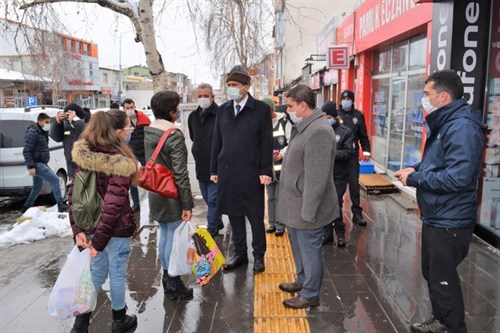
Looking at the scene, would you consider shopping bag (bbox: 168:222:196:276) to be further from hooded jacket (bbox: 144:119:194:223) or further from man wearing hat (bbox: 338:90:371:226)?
man wearing hat (bbox: 338:90:371:226)

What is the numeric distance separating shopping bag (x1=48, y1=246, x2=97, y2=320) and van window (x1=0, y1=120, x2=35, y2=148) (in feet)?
18.8

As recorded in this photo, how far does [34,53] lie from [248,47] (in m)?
10.2

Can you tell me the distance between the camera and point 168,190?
A: 3.62 m

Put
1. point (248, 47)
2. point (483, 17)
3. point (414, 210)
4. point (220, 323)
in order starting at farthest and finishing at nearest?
point (248, 47), point (414, 210), point (483, 17), point (220, 323)

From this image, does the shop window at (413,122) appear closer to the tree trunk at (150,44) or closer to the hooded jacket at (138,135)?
the tree trunk at (150,44)

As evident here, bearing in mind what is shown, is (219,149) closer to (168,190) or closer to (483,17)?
(168,190)

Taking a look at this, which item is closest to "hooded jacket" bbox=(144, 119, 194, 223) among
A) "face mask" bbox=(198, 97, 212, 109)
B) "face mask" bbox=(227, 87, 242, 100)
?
"face mask" bbox=(227, 87, 242, 100)

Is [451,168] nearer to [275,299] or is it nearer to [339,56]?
[275,299]

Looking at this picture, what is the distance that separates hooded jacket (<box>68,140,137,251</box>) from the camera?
297cm

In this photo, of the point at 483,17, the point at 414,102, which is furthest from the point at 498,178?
the point at 414,102

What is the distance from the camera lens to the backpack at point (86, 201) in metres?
3.03

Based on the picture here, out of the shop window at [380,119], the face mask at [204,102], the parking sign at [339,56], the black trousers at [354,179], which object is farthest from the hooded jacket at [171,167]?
the parking sign at [339,56]

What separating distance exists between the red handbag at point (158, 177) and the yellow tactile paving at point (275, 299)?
4.08 ft

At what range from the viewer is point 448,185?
277 centimetres
